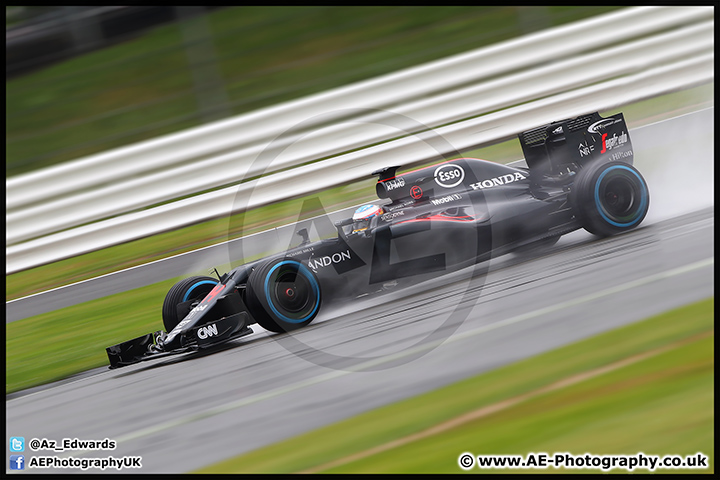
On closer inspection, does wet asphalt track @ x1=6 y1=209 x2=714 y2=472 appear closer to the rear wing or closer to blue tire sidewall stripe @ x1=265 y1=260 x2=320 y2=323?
blue tire sidewall stripe @ x1=265 y1=260 x2=320 y2=323

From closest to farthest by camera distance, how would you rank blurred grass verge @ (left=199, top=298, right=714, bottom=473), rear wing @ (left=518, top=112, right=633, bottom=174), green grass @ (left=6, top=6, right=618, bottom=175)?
1. blurred grass verge @ (left=199, top=298, right=714, bottom=473)
2. rear wing @ (left=518, top=112, right=633, bottom=174)
3. green grass @ (left=6, top=6, right=618, bottom=175)

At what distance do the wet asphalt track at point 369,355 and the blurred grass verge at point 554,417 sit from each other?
5.1 inches

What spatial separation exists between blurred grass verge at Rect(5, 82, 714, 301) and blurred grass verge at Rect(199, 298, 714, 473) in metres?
4.61

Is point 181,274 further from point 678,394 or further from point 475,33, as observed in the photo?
point 475,33

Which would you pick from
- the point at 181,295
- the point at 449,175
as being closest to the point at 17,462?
the point at 181,295

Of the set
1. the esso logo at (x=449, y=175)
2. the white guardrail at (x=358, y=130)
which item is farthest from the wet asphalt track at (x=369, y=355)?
the white guardrail at (x=358, y=130)

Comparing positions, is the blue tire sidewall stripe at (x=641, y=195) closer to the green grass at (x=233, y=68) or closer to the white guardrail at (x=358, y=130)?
the white guardrail at (x=358, y=130)

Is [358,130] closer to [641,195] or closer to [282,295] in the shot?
[641,195]

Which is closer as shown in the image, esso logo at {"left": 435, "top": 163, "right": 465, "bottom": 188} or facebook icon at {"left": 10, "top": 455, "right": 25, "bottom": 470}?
facebook icon at {"left": 10, "top": 455, "right": 25, "bottom": 470}

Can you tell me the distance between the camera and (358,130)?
8.49 m

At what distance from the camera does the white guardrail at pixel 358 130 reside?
7.82m

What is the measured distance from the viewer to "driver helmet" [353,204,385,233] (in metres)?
5.24

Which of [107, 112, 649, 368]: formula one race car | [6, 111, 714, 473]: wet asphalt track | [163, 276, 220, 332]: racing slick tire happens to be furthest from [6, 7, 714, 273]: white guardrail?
[6, 111, 714, 473]: wet asphalt track
